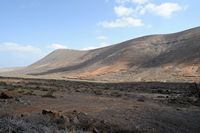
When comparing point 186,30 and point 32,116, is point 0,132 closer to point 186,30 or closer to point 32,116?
point 32,116

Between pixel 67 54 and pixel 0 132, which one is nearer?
pixel 0 132

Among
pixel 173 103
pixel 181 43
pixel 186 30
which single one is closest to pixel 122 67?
pixel 181 43

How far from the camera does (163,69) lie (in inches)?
3312

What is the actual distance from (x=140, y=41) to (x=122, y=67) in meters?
27.2

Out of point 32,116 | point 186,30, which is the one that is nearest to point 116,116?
point 32,116

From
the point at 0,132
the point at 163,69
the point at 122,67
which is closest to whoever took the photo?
the point at 0,132

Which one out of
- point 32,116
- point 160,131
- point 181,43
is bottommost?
point 160,131

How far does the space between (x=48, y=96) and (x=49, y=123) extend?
12.6m

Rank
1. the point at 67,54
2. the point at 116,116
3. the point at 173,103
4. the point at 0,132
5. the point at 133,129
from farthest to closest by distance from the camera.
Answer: the point at 67,54 → the point at 173,103 → the point at 116,116 → the point at 133,129 → the point at 0,132

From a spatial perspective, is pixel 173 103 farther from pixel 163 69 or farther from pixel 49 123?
pixel 163 69

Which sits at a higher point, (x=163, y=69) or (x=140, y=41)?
(x=140, y=41)

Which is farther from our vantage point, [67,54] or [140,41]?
[67,54]

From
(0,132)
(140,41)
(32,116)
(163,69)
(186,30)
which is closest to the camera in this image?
(0,132)

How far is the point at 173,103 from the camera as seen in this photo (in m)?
25.2
